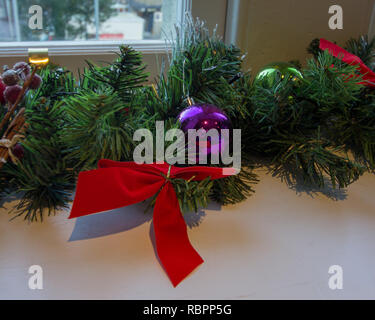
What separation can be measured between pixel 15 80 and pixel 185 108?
209 millimetres

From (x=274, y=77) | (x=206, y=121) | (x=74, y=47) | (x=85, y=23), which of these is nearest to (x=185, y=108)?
(x=206, y=121)

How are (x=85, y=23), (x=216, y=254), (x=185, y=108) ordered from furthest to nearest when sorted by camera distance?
(x=85, y=23) → (x=185, y=108) → (x=216, y=254)

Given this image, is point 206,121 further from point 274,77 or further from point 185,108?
point 274,77

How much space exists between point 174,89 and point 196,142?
10 centimetres

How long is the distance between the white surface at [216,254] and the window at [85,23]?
393mm

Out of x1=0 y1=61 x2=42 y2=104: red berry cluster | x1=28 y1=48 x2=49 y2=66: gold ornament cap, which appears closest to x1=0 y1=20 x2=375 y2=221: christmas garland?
x1=0 y1=61 x2=42 y2=104: red berry cluster

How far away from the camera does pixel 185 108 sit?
50cm

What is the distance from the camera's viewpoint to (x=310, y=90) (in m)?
0.54

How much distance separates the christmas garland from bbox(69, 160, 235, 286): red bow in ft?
0.05

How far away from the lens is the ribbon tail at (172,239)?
0.35 meters

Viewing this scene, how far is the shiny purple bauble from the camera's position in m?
0.45

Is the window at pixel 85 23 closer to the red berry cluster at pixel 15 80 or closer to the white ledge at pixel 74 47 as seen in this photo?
the white ledge at pixel 74 47

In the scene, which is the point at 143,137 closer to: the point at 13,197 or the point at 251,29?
the point at 13,197
